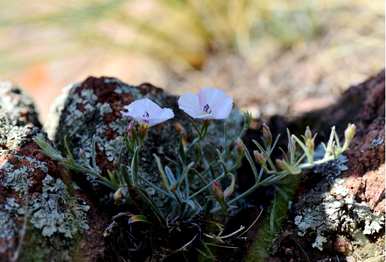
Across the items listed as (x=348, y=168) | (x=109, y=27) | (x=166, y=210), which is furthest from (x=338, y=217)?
(x=109, y=27)

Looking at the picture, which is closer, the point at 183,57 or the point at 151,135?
the point at 151,135

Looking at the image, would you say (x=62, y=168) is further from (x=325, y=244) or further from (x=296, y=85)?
(x=296, y=85)

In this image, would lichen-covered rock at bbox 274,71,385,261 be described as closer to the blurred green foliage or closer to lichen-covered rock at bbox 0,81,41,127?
lichen-covered rock at bbox 0,81,41,127

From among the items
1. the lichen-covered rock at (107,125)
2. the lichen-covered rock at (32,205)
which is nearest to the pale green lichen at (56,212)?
the lichen-covered rock at (32,205)

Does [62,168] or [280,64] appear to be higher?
[62,168]

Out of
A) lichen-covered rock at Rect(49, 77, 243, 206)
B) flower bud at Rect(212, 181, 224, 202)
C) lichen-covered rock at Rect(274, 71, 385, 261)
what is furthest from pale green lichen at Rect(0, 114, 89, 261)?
lichen-covered rock at Rect(274, 71, 385, 261)

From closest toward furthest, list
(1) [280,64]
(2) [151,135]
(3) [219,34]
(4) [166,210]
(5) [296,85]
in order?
1. (4) [166,210]
2. (2) [151,135]
3. (5) [296,85]
4. (1) [280,64]
5. (3) [219,34]
